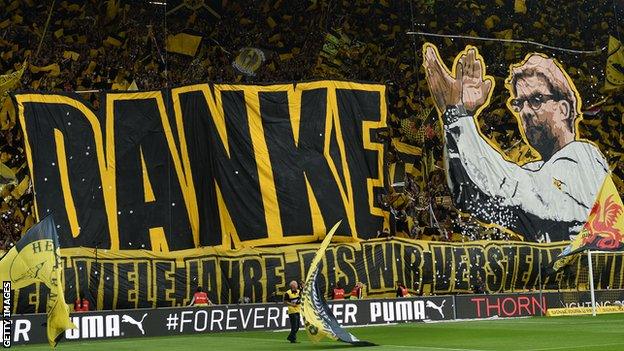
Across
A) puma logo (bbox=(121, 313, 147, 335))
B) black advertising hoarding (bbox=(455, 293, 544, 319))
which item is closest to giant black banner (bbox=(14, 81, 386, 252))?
black advertising hoarding (bbox=(455, 293, 544, 319))

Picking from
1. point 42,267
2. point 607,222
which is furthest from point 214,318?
point 607,222

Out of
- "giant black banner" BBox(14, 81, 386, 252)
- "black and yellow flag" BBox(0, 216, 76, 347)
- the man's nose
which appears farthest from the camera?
the man's nose

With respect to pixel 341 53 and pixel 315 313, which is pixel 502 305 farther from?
pixel 315 313

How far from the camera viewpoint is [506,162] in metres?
38.4

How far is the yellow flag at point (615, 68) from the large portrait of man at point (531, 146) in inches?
94.7

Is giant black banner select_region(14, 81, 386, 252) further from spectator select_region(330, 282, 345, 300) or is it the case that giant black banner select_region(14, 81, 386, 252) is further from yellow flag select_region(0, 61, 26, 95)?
spectator select_region(330, 282, 345, 300)

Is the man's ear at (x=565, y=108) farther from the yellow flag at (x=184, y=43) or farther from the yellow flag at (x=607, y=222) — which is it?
the yellow flag at (x=184, y=43)

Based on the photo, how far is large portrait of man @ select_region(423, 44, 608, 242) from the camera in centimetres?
3734

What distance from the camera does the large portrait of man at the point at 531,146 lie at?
37344mm

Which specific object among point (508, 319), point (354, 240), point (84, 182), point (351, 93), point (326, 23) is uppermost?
point (326, 23)

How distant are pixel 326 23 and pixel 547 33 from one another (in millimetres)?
9054

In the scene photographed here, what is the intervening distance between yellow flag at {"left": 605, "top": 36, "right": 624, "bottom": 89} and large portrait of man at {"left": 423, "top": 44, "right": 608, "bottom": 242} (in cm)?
240

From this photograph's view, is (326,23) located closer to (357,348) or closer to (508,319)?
(508,319)

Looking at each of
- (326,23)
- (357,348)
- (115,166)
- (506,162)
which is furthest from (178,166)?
(357,348)
